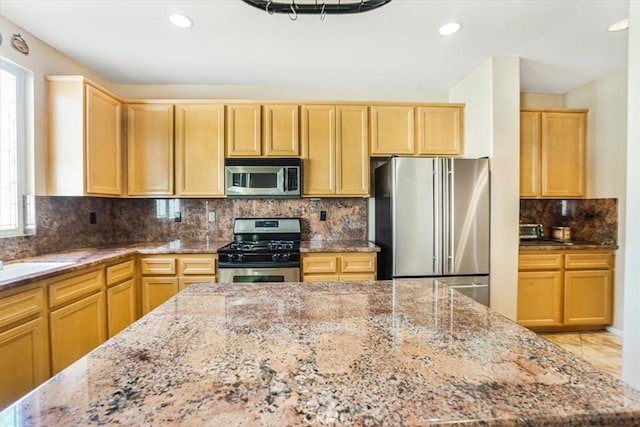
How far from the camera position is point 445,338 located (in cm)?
90

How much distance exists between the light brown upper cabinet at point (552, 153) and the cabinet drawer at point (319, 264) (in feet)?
7.05

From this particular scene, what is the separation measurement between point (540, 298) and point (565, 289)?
0.28 m

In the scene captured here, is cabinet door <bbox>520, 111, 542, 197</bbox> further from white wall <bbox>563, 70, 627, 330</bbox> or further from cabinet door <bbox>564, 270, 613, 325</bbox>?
cabinet door <bbox>564, 270, 613, 325</bbox>

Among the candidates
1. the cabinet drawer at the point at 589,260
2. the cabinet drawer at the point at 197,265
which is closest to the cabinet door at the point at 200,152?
the cabinet drawer at the point at 197,265

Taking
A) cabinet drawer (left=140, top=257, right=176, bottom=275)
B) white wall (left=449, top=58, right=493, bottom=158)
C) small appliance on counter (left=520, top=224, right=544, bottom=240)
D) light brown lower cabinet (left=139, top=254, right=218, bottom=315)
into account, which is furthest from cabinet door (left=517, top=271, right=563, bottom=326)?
cabinet drawer (left=140, top=257, right=176, bottom=275)

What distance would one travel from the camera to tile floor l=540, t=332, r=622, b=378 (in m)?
2.60

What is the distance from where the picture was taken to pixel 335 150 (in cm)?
323

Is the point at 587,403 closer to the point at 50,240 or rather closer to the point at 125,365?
the point at 125,365

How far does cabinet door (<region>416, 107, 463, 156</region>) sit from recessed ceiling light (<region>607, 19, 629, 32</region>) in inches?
48.3

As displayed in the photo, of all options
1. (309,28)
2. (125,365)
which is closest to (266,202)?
(309,28)

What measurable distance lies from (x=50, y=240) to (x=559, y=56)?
471 cm

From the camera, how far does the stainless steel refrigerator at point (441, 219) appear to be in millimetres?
2775

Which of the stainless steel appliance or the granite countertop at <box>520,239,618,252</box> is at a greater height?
the granite countertop at <box>520,239,618,252</box>

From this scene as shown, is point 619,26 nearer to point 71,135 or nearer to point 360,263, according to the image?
point 360,263
